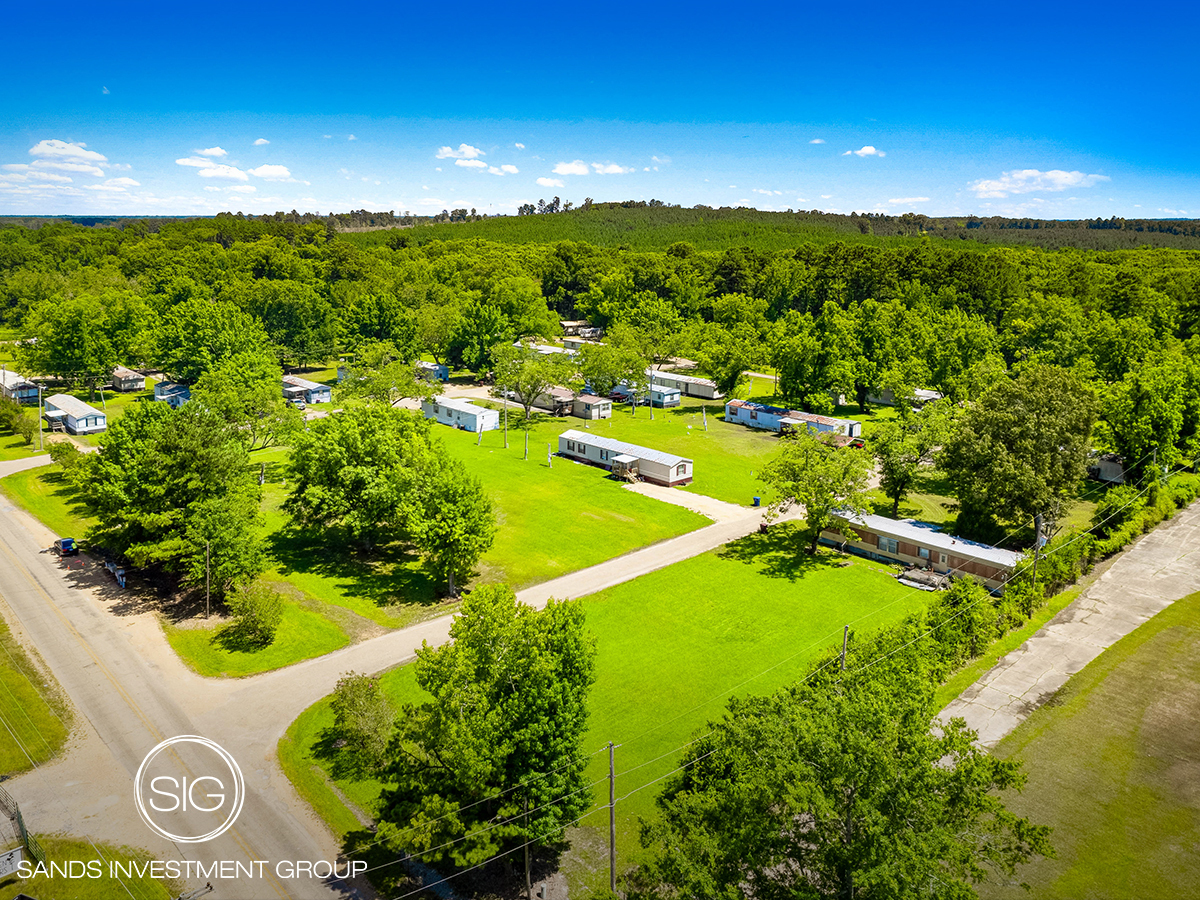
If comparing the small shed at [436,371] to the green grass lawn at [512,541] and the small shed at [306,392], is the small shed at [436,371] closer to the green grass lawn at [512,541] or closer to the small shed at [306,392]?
the small shed at [306,392]

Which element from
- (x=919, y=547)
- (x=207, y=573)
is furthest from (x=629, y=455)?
(x=207, y=573)

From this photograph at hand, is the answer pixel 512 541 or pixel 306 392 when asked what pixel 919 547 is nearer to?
pixel 512 541

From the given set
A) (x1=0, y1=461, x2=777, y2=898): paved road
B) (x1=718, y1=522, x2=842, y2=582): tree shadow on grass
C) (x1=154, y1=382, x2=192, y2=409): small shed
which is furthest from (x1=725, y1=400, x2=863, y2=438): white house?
(x1=154, y1=382, x2=192, y2=409): small shed

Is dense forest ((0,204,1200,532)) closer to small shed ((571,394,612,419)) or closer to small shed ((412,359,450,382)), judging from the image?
small shed ((412,359,450,382))

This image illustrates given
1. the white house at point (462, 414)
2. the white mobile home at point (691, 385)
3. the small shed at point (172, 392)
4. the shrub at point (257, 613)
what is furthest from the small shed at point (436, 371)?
the shrub at point (257, 613)

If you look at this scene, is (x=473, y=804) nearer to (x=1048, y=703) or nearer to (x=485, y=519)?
(x=485, y=519)

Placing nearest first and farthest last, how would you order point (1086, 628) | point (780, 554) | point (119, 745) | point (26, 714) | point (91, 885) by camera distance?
1. point (91, 885)
2. point (119, 745)
3. point (26, 714)
4. point (1086, 628)
5. point (780, 554)

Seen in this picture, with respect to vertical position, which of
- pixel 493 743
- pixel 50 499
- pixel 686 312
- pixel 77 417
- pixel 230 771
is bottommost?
pixel 50 499
